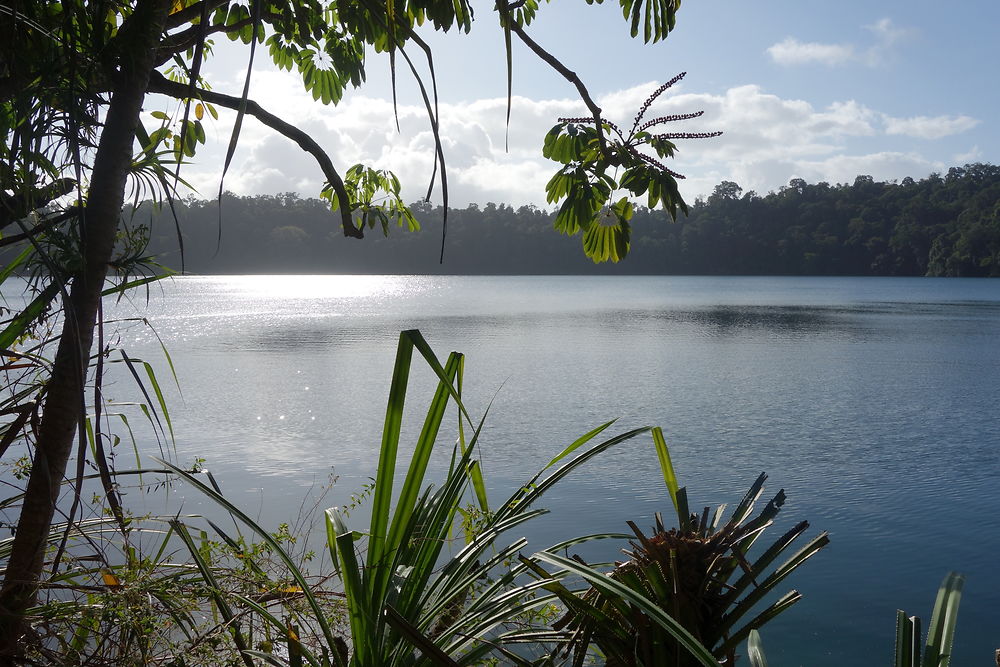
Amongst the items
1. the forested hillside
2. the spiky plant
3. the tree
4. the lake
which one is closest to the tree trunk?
the tree

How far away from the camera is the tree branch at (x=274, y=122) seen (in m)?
1.36

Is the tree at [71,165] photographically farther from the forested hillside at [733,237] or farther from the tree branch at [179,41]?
the forested hillside at [733,237]

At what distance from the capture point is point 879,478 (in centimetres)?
616

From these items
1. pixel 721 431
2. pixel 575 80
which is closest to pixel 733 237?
pixel 721 431

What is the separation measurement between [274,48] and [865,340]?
16.7 m

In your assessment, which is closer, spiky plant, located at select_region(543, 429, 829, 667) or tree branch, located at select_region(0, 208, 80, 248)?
spiky plant, located at select_region(543, 429, 829, 667)

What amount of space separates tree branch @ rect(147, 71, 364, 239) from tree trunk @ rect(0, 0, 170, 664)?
0.96ft

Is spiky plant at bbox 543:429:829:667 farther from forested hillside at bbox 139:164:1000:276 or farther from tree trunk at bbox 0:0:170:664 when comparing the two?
forested hillside at bbox 139:164:1000:276

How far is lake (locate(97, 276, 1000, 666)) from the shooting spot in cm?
437

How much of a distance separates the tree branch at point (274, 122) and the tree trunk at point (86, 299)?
11.5 inches

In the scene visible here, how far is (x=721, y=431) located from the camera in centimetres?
769

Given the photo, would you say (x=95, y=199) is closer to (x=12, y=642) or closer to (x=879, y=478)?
(x=12, y=642)

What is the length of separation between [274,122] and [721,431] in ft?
22.4

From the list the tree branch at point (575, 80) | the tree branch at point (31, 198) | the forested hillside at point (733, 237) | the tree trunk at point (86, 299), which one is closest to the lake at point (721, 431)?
the tree branch at point (31, 198)
